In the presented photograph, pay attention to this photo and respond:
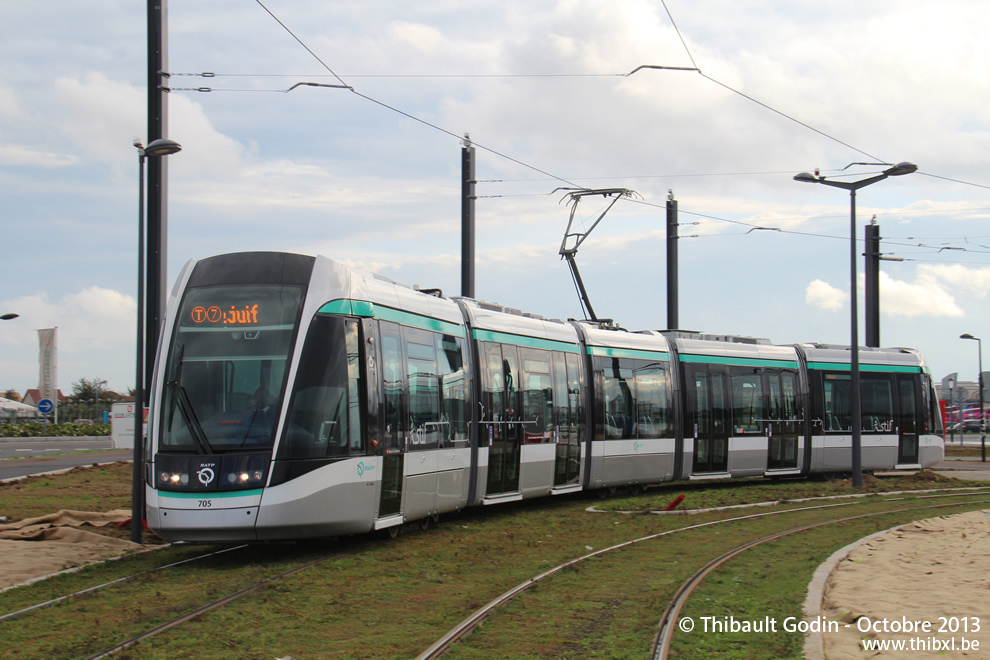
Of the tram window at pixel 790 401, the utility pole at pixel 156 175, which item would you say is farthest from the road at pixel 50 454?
the tram window at pixel 790 401

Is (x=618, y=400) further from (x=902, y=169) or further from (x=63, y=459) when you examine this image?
(x=63, y=459)

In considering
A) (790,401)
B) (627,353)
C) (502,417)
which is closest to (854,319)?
(790,401)

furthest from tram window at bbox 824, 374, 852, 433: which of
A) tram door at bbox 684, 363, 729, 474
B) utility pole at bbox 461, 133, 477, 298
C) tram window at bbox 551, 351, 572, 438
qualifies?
utility pole at bbox 461, 133, 477, 298

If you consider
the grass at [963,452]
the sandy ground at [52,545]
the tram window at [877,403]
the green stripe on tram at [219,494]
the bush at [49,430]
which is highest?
the tram window at [877,403]

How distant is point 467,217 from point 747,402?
7.49 meters

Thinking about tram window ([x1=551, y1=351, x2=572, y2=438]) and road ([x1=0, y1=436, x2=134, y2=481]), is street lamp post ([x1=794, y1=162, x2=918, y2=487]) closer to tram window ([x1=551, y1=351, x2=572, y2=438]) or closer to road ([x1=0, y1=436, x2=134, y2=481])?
tram window ([x1=551, y1=351, x2=572, y2=438])

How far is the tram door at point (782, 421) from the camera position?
2327 centimetres

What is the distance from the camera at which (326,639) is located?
777 cm

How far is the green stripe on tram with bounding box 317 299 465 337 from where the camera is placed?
11.8 metres

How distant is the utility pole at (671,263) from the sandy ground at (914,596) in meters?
13.3

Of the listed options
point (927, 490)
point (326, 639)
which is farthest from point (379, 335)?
point (927, 490)

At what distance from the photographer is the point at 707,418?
72.2 feet

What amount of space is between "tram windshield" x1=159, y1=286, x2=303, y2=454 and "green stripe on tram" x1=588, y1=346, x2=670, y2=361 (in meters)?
Result: 8.88

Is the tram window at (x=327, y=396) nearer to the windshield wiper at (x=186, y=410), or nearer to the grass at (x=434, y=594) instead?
the windshield wiper at (x=186, y=410)
